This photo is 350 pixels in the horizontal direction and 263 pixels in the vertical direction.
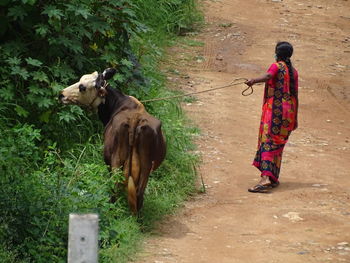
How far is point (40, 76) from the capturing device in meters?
9.44

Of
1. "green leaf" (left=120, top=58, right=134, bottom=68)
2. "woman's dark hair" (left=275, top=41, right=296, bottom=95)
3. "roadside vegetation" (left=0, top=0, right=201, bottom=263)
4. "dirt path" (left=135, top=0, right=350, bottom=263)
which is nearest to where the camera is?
"roadside vegetation" (left=0, top=0, right=201, bottom=263)

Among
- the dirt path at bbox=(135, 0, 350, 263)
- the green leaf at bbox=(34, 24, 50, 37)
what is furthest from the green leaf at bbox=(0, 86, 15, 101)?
the dirt path at bbox=(135, 0, 350, 263)

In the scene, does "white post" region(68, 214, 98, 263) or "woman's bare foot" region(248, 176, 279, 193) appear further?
"woman's bare foot" region(248, 176, 279, 193)

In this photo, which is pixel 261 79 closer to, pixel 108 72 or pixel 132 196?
pixel 108 72

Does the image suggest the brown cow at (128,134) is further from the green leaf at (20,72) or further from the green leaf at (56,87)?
the green leaf at (20,72)

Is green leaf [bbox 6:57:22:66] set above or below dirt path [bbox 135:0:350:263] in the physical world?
above

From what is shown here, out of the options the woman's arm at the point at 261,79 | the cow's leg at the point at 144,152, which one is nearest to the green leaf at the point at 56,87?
the cow's leg at the point at 144,152

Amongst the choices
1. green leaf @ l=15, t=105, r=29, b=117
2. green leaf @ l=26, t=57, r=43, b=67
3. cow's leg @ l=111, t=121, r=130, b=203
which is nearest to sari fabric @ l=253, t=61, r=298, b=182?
cow's leg @ l=111, t=121, r=130, b=203

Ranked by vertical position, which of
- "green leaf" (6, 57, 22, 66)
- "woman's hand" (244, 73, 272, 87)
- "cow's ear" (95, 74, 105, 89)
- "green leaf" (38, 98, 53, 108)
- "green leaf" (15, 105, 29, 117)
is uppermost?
"cow's ear" (95, 74, 105, 89)

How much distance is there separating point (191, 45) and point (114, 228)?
836cm

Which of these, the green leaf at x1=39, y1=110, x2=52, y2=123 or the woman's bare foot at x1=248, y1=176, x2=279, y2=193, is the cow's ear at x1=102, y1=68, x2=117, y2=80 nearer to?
the green leaf at x1=39, y1=110, x2=52, y2=123

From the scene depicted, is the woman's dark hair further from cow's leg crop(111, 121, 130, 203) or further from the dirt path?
cow's leg crop(111, 121, 130, 203)

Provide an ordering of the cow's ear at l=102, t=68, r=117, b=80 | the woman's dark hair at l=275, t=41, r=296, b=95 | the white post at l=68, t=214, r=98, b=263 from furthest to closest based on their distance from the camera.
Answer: the woman's dark hair at l=275, t=41, r=296, b=95
the cow's ear at l=102, t=68, r=117, b=80
the white post at l=68, t=214, r=98, b=263

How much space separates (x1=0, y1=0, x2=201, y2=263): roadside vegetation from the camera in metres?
7.28
